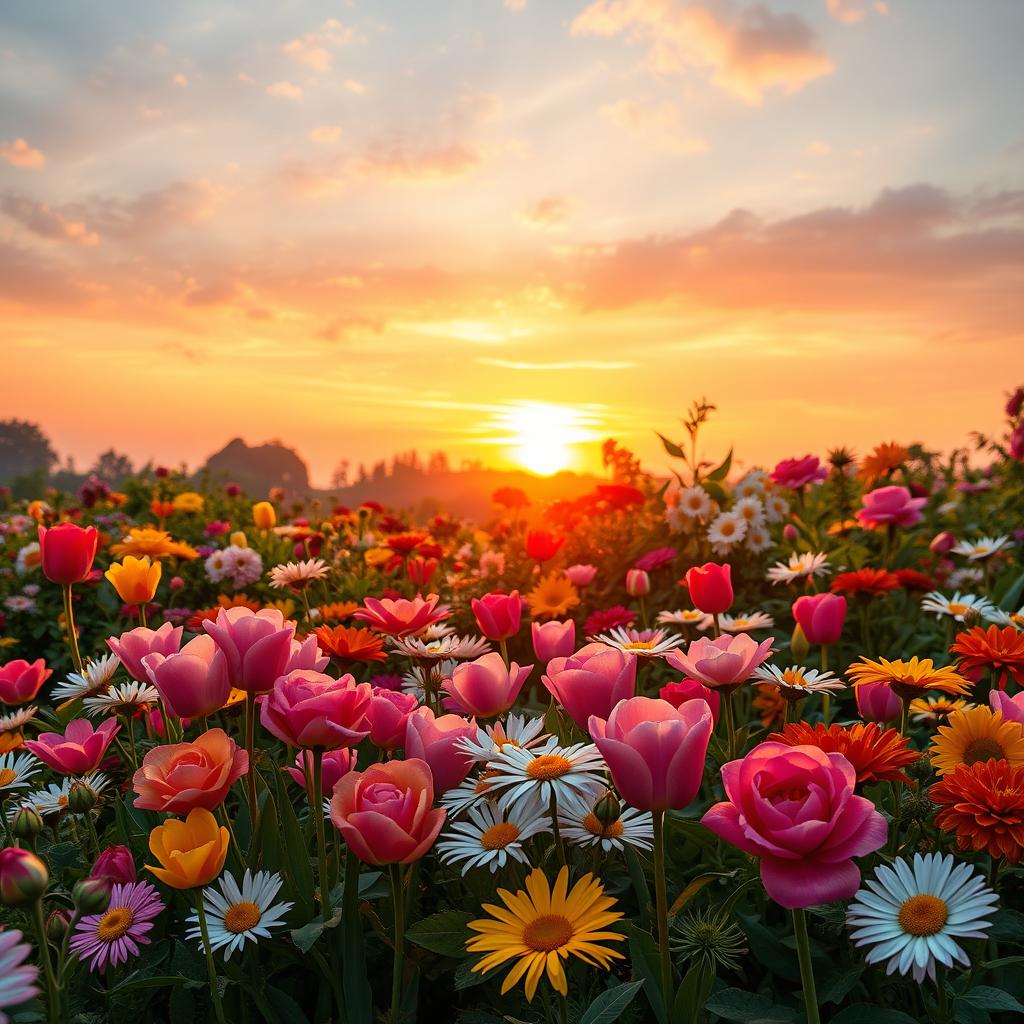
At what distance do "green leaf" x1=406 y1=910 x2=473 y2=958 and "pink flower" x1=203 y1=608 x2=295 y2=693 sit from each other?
0.49 m

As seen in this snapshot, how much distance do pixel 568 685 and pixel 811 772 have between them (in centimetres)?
43

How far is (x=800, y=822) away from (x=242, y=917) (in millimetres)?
917

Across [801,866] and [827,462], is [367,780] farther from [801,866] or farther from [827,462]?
[827,462]

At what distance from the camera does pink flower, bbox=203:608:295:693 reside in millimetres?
1455

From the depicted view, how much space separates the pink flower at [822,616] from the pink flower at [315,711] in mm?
1314

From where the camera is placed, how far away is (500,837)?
140 centimetres

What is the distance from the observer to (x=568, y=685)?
4.68 feet

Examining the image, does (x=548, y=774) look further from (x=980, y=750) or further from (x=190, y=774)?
(x=980, y=750)

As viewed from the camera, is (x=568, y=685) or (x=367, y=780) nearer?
(x=367, y=780)

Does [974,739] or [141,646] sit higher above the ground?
[141,646]

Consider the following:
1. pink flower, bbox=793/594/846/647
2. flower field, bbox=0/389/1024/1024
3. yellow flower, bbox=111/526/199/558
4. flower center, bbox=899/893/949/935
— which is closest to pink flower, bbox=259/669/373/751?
flower field, bbox=0/389/1024/1024

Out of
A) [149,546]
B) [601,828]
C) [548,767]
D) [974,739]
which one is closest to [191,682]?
[548,767]

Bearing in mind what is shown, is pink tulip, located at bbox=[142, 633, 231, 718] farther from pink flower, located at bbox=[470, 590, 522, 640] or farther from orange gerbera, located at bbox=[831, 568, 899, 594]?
orange gerbera, located at bbox=[831, 568, 899, 594]

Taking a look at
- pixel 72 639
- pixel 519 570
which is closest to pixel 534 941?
pixel 72 639
